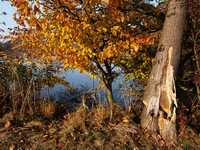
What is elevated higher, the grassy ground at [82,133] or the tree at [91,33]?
the tree at [91,33]

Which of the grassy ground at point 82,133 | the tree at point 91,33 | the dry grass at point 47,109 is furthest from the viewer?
the dry grass at point 47,109

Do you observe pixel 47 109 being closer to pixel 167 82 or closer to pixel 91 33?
pixel 91 33

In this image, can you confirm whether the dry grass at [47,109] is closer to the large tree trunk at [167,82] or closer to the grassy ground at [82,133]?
the grassy ground at [82,133]

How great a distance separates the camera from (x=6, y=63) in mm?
6309

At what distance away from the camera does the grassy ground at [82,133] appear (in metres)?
4.32

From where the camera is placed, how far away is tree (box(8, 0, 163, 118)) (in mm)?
4922

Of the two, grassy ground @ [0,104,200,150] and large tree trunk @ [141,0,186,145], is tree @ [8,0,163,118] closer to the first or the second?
large tree trunk @ [141,0,186,145]

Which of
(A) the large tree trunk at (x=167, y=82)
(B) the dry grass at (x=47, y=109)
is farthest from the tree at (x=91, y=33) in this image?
(B) the dry grass at (x=47, y=109)

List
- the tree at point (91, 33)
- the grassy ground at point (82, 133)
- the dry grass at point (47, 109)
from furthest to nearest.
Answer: the dry grass at point (47, 109) → the tree at point (91, 33) → the grassy ground at point (82, 133)

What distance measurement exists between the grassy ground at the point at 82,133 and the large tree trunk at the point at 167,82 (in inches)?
9.5

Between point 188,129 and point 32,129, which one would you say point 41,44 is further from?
point 188,129

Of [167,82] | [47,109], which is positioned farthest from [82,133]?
[167,82]

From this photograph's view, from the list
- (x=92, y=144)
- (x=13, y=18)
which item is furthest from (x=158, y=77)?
(x=13, y=18)

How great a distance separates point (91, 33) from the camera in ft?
17.9
